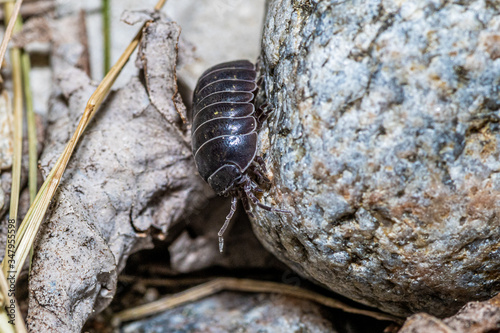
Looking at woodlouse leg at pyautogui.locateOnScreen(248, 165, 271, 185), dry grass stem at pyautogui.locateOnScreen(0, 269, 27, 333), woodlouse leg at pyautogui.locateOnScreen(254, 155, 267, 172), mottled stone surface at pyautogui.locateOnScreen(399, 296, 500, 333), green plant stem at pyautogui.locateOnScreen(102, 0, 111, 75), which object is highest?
green plant stem at pyautogui.locateOnScreen(102, 0, 111, 75)

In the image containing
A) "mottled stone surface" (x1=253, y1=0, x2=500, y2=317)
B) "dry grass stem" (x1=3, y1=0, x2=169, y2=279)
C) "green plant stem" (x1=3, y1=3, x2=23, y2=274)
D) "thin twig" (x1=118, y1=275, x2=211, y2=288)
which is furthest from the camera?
"thin twig" (x1=118, y1=275, x2=211, y2=288)

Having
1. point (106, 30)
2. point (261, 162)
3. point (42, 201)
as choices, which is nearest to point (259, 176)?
point (261, 162)

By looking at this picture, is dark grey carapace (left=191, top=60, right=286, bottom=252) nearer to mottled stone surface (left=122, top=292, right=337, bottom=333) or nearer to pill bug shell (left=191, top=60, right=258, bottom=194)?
pill bug shell (left=191, top=60, right=258, bottom=194)

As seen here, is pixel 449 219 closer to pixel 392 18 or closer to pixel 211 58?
pixel 392 18

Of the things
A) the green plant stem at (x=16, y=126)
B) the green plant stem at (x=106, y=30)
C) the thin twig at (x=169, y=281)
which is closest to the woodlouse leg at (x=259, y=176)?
the thin twig at (x=169, y=281)

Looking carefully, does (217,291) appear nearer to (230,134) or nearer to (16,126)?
(230,134)

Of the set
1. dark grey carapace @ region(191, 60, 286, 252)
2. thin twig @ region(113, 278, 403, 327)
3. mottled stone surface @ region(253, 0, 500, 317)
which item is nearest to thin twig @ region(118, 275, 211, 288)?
thin twig @ region(113, 278, 403, 327)
